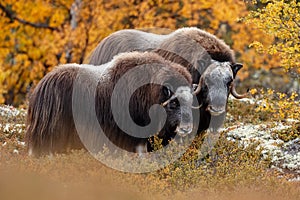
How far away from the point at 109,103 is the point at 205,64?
4.61ft

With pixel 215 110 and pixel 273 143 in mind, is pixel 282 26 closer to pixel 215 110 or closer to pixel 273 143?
pixel 215 110

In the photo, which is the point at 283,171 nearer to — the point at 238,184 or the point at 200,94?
the point at 200,94

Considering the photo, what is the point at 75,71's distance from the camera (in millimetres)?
7488

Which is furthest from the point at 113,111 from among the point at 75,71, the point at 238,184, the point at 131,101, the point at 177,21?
the point at 177,21

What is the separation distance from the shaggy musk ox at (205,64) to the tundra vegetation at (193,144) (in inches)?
13.3

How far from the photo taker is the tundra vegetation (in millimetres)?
5223

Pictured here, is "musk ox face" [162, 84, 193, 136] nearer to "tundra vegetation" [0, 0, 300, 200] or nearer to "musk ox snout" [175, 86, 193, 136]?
"musk ox snout" [175, 86, 193, 136]

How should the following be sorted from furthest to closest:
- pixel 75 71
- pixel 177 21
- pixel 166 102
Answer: pixel 177 21, pixel 75 71, pixel 166 102

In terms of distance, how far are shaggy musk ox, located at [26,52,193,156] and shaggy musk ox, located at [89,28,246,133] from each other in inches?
26.7

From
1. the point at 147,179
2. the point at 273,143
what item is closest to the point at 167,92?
the point at 147,179

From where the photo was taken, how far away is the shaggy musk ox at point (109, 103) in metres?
6.99

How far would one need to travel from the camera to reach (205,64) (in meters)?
8.02

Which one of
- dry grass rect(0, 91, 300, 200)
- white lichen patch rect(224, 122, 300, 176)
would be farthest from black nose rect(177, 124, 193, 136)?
white lichen patch rect(224, 122, 300, 176)

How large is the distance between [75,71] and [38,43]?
439 inches
